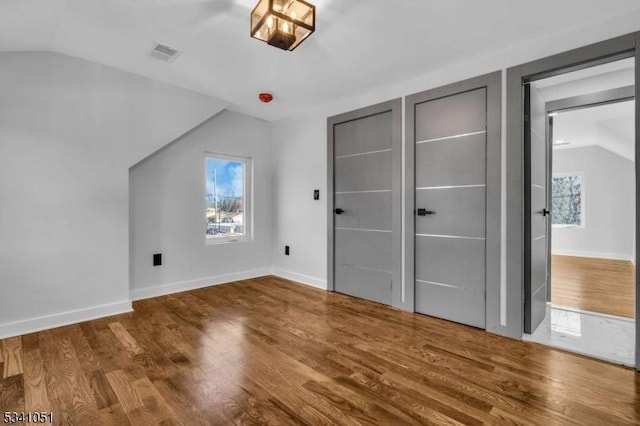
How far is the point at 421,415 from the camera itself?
158 cm

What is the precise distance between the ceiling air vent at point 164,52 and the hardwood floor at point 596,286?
15.9 feet

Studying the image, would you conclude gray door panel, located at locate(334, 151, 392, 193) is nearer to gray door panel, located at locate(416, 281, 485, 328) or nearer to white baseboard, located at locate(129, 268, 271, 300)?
gray door panel, located at locate(416, 281, 485, 328)

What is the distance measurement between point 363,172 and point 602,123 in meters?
4.31

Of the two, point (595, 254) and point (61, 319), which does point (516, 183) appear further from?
point (595, 254)

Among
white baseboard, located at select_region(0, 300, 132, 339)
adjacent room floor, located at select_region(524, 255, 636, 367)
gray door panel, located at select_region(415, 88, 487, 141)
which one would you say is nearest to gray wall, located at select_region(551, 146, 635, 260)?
adjacent room floor, located at select_region(524, 255, 636, 367)

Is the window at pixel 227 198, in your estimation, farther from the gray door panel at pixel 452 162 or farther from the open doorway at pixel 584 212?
the open doorway at pixel 584 212

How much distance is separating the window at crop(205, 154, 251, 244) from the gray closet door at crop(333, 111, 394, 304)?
1.54m

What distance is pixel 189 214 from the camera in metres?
3.98

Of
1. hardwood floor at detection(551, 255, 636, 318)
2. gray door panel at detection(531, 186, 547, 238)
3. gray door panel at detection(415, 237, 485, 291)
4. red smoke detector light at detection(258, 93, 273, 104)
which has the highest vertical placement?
red smoke detector light at detection(258, 93, 273, 104)

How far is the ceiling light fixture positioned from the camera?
189cm

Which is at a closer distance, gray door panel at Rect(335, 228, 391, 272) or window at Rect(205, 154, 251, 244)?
gray door panel at Rect(335, 228, 391, 272)

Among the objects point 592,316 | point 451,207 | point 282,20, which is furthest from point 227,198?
point 592,316

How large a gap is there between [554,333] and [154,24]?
419cm

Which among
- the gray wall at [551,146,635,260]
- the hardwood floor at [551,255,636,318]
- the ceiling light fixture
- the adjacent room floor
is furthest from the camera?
the gray wall at [551,146,635,260]
